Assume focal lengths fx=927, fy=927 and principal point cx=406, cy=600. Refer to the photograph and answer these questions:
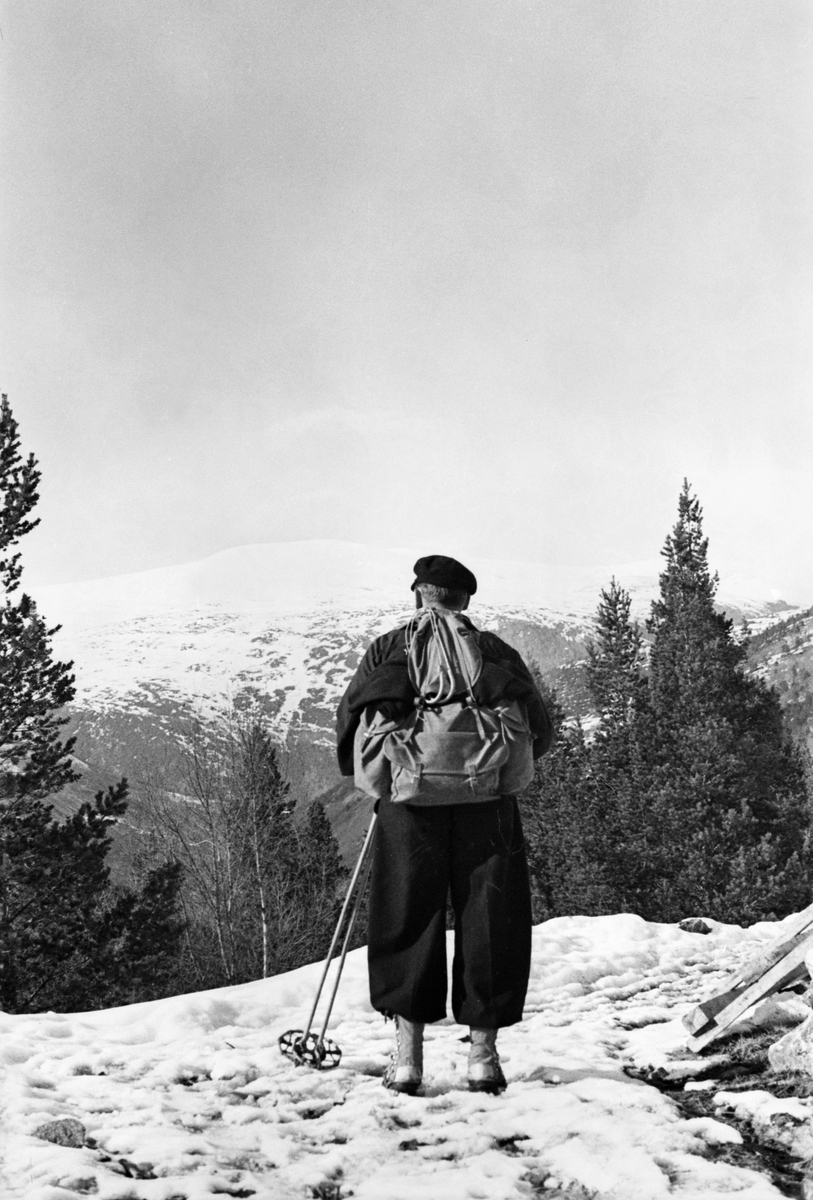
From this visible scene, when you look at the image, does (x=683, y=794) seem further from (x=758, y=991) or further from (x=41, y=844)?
(x=758, y=991)

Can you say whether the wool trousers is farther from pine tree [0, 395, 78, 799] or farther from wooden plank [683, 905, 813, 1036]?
pine tree [0, 395, 78, 799]

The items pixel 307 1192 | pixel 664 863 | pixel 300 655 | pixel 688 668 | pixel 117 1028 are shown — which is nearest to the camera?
pixel 307 1192

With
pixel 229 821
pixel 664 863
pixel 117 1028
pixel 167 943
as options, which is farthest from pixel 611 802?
pixel 117 1028

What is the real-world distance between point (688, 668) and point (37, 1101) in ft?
97.3

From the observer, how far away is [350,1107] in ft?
Answer: 9.55

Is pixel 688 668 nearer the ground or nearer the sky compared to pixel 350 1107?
nearer the sky

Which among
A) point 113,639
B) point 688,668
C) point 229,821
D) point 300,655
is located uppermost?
point 113,639

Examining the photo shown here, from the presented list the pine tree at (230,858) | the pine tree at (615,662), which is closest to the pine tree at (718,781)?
the pine tree at (615,662)

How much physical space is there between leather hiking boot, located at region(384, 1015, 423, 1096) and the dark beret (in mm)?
1527

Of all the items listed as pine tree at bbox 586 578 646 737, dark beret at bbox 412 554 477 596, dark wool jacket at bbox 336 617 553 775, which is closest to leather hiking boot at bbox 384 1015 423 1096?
dark wool jacket at bbox 336 617 553 775

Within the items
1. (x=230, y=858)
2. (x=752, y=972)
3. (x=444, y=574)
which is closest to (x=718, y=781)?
(x=230, y=858)

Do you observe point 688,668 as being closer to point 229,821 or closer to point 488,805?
point 229,821

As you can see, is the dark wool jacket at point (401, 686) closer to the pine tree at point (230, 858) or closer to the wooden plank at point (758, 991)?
the wooden plank at point (758, 991)

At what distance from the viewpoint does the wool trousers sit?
10.2 feet
